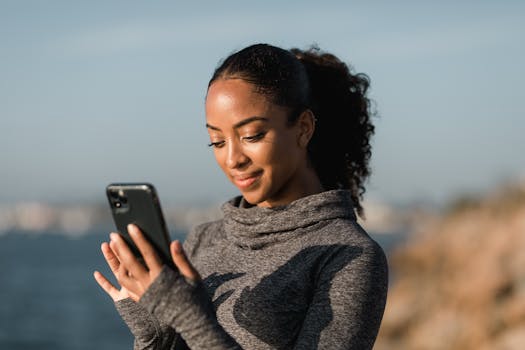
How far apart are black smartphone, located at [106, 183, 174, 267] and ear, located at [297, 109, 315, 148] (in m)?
0.51

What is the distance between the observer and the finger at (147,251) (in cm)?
195

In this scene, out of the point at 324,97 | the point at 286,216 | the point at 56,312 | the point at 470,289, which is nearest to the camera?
the point at 286,216

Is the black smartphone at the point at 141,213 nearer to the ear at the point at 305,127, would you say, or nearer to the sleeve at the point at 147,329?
the sleeve at the point at 147,329

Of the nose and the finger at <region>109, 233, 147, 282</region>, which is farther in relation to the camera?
the nose

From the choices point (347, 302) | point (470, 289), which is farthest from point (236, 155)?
point (470, 289)

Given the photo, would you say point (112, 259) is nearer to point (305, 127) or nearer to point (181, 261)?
point (181, 261)

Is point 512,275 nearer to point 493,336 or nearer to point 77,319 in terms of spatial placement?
point 493,336

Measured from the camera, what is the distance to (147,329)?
2.43 meters

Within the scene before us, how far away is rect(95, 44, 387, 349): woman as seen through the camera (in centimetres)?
198

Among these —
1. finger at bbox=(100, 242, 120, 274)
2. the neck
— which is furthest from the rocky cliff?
finger at bbox=(100, 242, 120, 274)

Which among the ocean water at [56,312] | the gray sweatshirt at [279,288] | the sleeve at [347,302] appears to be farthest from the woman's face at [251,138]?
the ocean water at [56,312]

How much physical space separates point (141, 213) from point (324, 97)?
782 mm

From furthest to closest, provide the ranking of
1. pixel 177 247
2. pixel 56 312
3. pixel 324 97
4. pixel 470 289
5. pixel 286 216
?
pixel 56 312, pixel 470 289, pixel 324 97, pixel 286 216, pixel 177 247

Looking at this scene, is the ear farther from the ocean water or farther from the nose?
the ocean water
